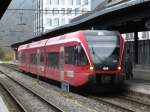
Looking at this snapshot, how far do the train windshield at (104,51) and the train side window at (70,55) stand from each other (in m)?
1.42

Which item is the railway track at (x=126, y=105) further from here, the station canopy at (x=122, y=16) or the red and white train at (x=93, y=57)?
the station canopy at (x=122, y=16)

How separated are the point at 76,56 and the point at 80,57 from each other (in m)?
0.47

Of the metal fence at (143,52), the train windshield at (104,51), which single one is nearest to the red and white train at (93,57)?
the train windshield at (104,51)

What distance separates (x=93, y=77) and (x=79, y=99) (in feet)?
3.64

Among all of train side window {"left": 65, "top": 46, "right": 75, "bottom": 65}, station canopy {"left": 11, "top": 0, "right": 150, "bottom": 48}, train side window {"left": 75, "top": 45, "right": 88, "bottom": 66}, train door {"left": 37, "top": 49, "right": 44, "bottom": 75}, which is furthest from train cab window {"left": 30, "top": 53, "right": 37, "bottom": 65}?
train side window {"left": 75, "top": 45, "right": 88, "bottom": 66}

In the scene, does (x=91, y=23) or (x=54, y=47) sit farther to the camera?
(x=91, y=23)

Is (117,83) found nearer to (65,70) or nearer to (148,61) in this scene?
(65,70)

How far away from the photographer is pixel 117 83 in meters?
18.9

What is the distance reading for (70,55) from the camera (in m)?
20.5

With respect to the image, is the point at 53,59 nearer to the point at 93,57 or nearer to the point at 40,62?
the point at 40,62

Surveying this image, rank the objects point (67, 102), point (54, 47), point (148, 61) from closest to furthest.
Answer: point (67, 102) < point (54, 47) < point (148, 61)

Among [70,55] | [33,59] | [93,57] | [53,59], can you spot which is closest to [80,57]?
[93,57]

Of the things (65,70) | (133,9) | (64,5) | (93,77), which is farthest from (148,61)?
(64,5)

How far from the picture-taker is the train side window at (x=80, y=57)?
18672 millimetres
